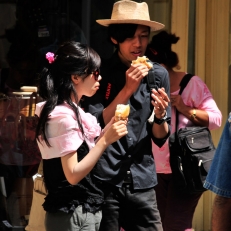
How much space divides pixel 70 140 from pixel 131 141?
65cm

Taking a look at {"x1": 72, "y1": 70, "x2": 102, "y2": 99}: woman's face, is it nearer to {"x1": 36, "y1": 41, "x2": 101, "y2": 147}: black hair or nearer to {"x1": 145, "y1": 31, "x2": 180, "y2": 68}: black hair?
{"x1": 36, "y1": 41, "x2": 101, "y2": 147}: black hair

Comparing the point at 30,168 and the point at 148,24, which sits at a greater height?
the point at 148,24

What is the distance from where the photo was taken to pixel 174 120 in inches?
205

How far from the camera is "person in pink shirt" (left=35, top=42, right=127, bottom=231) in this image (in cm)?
358

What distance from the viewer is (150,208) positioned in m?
4.12

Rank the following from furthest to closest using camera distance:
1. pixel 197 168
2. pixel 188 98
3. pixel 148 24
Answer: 1. pixel 188 98
2. pixel 197 168
3. pixel 148 24

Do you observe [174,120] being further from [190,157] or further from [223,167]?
[223,167]

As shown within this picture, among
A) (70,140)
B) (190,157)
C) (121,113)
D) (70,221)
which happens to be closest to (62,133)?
(70,140)

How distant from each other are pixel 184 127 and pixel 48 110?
5.58ft

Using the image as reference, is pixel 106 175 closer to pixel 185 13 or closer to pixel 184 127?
pixel 184 127

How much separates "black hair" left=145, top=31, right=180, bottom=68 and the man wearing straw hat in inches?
37.6

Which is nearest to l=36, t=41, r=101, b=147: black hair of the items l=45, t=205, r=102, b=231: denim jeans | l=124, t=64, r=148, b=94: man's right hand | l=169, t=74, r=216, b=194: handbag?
l=124, t=64, r=148, b=94: man's right hand

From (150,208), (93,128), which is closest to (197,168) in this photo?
(150,208)

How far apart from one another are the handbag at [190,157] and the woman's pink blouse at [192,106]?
5.8 inches
